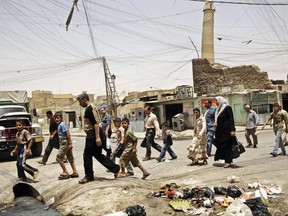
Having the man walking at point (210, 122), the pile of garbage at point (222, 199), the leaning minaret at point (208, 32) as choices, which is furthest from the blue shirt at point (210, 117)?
the leaning minaret at point (208, 32)

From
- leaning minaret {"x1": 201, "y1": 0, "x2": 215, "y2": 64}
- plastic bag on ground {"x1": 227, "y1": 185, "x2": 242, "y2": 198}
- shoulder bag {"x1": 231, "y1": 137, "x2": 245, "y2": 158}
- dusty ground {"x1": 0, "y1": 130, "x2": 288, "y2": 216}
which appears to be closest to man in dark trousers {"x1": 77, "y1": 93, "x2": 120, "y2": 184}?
dusty ground {"x1": 0, "y1": 130, "x2": 288, "y2": 216}

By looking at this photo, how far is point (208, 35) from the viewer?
3969cm

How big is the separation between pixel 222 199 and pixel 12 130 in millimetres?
9096

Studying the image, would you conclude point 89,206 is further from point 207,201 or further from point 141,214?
point 207,201

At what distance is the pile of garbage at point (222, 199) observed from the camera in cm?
438

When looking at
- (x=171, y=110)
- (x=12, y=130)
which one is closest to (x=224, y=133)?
(x=12, y=130)

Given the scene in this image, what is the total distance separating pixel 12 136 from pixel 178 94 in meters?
16.3

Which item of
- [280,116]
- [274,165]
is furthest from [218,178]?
[280,116]

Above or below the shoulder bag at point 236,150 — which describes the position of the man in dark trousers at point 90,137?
above

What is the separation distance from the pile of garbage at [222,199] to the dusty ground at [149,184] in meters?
0.16

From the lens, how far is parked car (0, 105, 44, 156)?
38.2 ft

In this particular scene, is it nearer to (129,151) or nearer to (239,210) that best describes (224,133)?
(129,151)

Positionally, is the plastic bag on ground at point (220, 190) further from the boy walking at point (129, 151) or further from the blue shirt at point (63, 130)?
the blue shirt at point (63, 130)

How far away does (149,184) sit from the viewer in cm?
619
